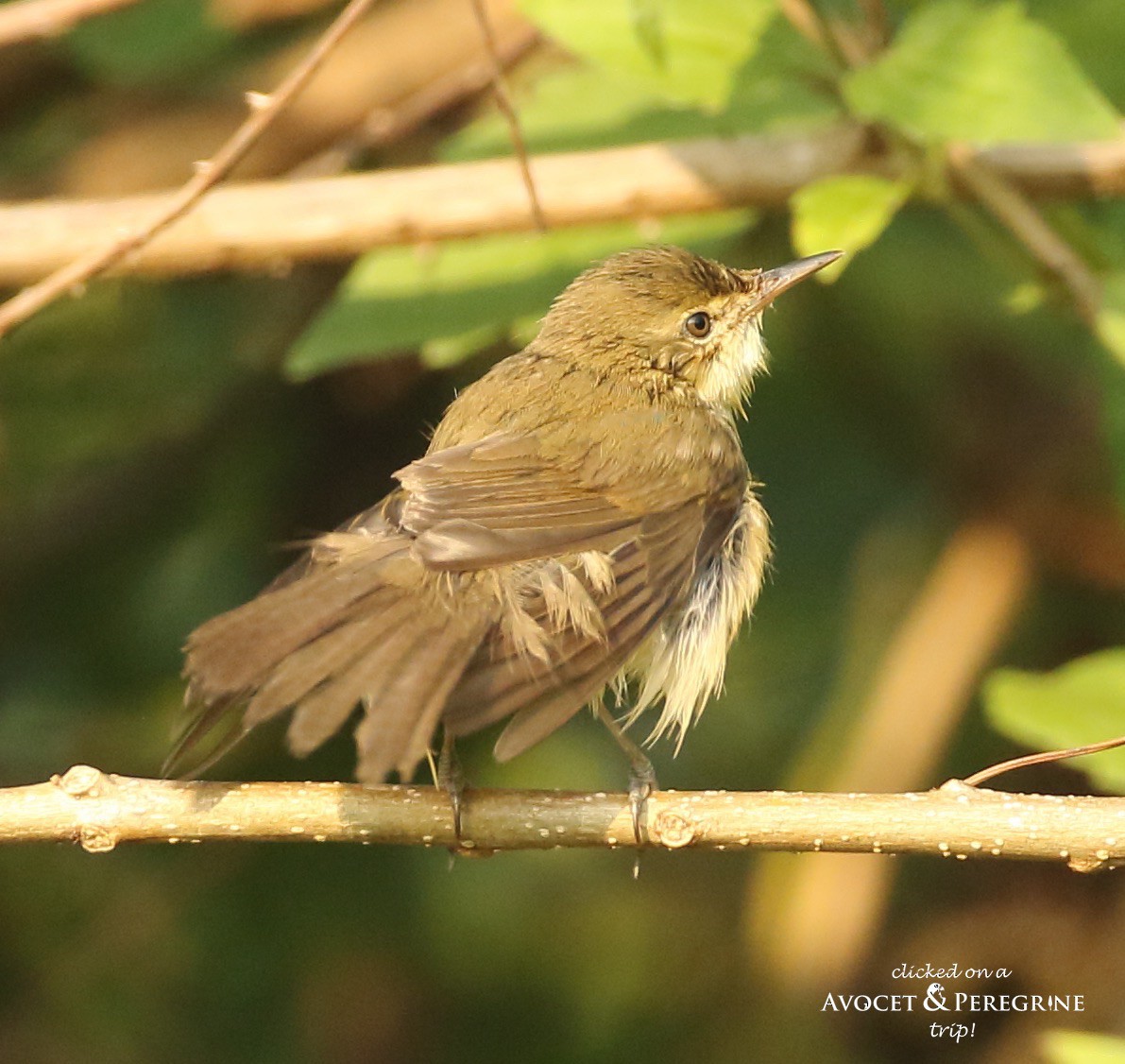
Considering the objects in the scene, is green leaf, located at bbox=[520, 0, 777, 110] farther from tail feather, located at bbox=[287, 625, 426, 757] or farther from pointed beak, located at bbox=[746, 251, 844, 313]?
tail feather, located at bbox=[287, 625, 426, 757]

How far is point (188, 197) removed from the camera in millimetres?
3338

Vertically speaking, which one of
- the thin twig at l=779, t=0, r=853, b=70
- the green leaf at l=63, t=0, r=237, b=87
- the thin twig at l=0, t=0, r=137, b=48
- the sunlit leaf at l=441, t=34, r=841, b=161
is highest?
the thin twig at l=0, t=0, r=137, b=48

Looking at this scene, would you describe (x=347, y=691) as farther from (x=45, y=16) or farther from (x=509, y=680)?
(x=45, y=16)

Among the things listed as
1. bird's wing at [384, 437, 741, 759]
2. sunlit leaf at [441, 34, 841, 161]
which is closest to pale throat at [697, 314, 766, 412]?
sunlit leaf at [441, 34, 841, 161]

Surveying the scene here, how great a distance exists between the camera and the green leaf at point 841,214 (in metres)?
3.26

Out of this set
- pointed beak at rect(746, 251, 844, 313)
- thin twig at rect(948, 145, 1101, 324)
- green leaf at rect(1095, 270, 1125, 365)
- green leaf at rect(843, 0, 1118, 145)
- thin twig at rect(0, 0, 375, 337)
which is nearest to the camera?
green leaf at rect(843, 0, 1118, 145)

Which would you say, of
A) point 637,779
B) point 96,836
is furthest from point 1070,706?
point 96,836

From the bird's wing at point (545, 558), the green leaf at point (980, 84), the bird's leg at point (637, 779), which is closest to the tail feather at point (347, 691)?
the bird's wing at point (545, 558)

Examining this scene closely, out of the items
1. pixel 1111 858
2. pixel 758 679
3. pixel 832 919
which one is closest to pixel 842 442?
pixel 758 679

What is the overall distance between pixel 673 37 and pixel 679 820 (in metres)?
1.72

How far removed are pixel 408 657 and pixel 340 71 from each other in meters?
2.96

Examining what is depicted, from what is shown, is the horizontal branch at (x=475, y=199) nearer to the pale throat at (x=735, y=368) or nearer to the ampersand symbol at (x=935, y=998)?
the pale throat at (x=735, y=368)

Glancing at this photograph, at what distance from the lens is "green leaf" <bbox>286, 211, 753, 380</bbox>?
381 centimetres

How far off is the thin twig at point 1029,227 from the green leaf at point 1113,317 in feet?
0.07
